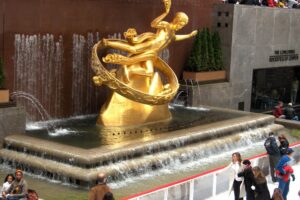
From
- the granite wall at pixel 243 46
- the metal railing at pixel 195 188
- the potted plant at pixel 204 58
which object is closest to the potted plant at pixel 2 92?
the metal railing at pixel 195 188

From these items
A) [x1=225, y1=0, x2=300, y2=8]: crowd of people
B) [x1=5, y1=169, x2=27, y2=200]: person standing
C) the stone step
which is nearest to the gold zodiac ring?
the stone step

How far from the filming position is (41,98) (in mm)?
14844

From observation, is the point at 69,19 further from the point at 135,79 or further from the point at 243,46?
the point at 243,46

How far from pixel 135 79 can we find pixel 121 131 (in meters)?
1.59

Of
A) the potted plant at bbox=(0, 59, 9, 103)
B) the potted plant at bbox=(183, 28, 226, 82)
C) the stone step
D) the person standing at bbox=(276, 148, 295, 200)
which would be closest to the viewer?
the person standing at bbox=(276, 148, 295, 200)

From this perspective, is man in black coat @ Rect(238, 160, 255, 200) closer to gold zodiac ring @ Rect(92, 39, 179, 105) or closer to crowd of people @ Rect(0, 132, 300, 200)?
crowd of people @ Rect(0, 132, 300, 200)

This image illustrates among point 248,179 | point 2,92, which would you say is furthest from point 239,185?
point 2,92

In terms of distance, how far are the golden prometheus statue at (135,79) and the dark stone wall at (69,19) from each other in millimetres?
1419

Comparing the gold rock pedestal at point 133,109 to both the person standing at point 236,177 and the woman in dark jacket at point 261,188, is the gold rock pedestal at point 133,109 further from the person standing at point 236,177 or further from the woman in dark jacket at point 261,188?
the woman in dark jacket at point 261,188

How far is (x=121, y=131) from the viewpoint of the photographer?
530 inches

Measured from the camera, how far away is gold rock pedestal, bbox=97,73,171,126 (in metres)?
14.0

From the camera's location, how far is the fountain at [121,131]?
1112 cm

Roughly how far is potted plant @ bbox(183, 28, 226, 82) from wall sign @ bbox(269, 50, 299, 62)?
10.4ft

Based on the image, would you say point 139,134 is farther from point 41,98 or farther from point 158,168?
point 41,98
